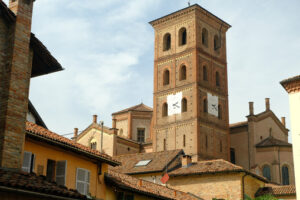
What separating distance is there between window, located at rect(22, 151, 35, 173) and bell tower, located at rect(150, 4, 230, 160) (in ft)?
101

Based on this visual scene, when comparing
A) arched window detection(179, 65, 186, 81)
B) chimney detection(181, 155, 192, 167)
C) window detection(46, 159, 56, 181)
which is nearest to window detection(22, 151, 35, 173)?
window detection(46, 159, 56, 181)

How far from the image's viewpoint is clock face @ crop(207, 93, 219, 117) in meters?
51.3

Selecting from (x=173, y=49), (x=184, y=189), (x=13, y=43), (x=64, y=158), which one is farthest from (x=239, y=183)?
(x=173, y=49)

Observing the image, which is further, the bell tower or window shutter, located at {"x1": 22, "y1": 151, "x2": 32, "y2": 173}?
the bell tower

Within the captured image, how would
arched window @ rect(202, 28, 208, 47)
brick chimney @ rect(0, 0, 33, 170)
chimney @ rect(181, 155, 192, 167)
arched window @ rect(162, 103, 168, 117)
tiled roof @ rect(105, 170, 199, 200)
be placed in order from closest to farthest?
brick chimney @ rect(0, 0, 33, 170) → tiled roof @ rect(105, 170, 199, 200) → chimney @ rect(181, 155, 192, 167) → arched window @ rect(162, 103, 168, 117) → arched window @ rect(202, 28, 208, 47)

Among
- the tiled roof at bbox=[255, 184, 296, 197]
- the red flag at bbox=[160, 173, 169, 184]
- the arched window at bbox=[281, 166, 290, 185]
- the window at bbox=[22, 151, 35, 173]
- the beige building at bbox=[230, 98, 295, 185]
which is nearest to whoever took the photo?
the window at bbox=[22, 151, 35, 173]

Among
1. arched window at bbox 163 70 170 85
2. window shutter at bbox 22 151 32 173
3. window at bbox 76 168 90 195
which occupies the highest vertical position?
arched window at bbox 163 70 170 85

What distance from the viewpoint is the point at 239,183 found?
3073 cm

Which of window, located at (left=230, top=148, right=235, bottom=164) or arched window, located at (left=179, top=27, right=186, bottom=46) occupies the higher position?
arched window, located at (left=179, top=27, right=186, bottom=46)

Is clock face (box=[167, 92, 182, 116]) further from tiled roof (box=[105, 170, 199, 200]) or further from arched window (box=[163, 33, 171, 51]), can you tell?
tiled roof (box=[105, 170, 199, 200])

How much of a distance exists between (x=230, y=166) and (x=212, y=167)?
1386 mm

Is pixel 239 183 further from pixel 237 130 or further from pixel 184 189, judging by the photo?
pixel 237 130

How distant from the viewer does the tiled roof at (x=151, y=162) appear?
35.1 m

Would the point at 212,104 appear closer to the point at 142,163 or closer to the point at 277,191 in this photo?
the point at 142,163
